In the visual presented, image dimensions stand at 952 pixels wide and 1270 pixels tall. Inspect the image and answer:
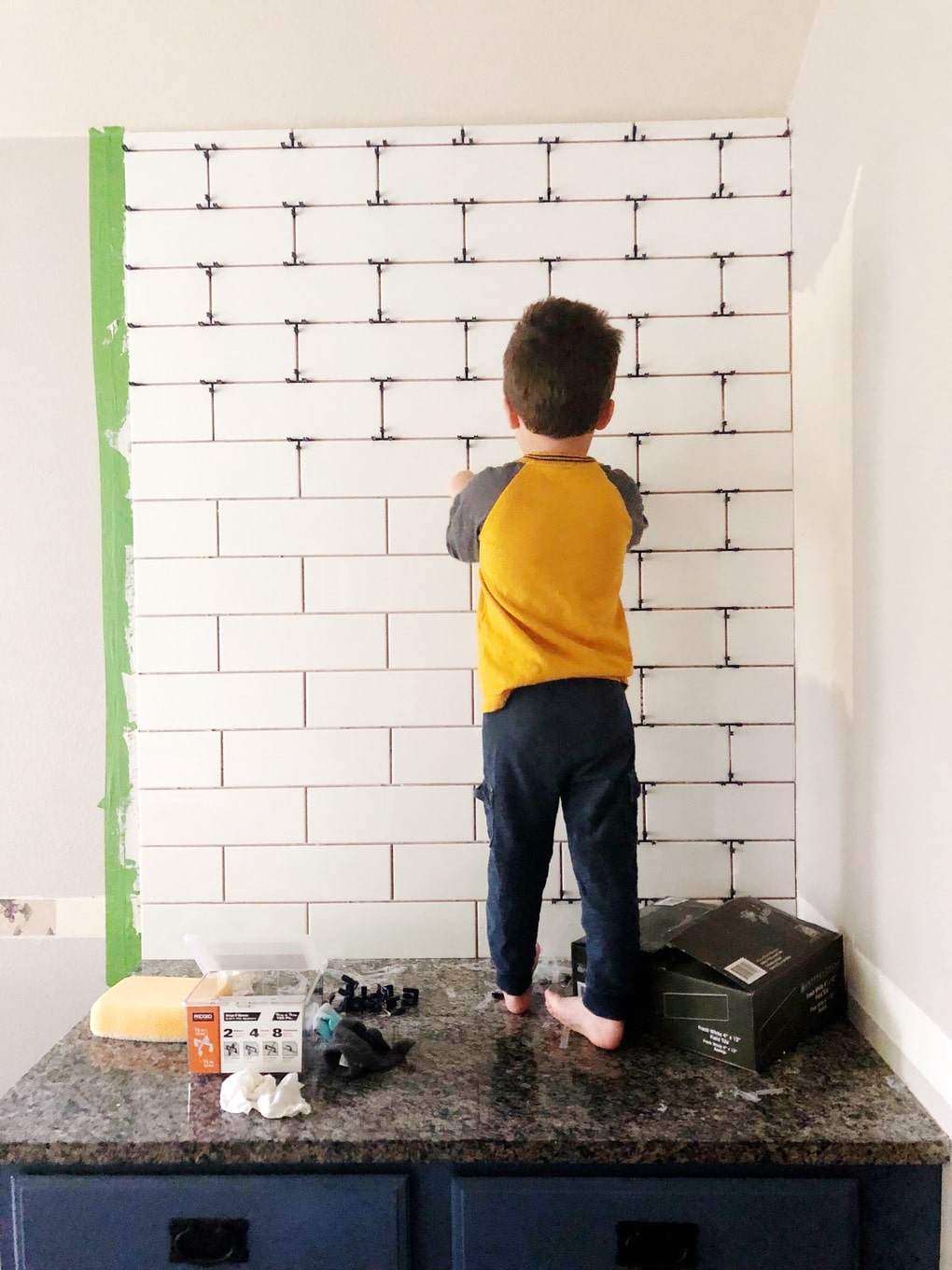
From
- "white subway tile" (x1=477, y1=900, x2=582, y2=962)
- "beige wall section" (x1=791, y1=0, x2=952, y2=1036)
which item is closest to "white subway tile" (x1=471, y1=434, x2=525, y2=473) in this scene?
"beige wall section" (x1=791, y1=0, x2=952, y2=1036)

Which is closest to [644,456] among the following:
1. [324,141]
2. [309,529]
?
[309,529]

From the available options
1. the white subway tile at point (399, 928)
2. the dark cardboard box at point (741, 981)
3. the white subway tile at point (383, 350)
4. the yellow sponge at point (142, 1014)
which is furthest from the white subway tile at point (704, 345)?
the yellow sponge at point (142, 1014)

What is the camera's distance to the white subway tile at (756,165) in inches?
59.0

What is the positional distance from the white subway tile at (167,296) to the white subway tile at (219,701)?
2.03 ft

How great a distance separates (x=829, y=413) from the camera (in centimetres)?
135

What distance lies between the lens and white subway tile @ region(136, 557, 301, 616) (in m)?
1.54

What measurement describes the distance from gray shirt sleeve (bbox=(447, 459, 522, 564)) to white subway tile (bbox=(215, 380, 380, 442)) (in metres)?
0.31

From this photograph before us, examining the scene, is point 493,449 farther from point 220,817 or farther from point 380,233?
point 220,817

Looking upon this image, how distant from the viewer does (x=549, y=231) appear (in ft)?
4.94

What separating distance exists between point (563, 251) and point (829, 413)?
20.6 inches

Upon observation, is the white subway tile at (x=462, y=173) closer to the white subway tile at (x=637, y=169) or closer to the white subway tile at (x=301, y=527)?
the white subway tile at (x=637, y=169)

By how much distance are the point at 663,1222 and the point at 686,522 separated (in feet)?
3.32

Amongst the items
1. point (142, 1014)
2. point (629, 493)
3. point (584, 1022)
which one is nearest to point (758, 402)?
point (629, 493)

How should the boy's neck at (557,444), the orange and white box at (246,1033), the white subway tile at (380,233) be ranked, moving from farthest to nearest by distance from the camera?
the white subway tile at (380,233) → the boy's neck at (557,444) → the orange and white box at (246,1033)
